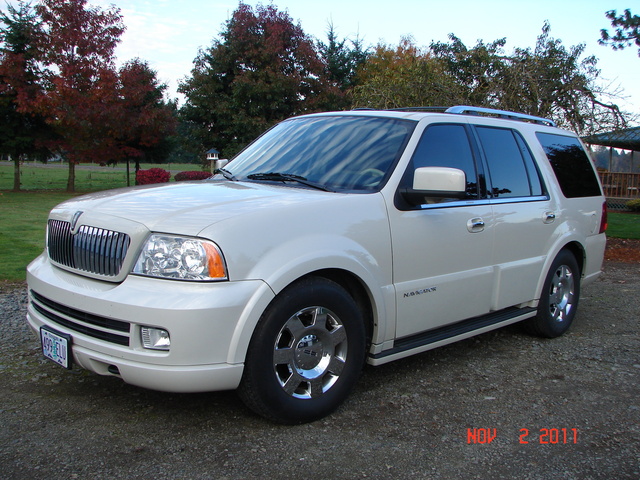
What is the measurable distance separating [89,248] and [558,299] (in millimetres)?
4094

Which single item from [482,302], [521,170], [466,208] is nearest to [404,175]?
[466,208]

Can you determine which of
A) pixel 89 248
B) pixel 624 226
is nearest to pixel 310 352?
pixel 89 248

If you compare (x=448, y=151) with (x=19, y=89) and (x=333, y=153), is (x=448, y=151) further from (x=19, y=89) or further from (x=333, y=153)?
(x=19, y=89)

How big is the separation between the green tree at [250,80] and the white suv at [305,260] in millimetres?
23906

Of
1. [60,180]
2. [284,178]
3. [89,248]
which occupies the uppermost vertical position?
[284,178]

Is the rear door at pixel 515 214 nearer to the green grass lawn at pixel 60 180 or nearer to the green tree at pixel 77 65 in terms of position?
the green tree at pixel 77 65

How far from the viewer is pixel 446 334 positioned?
4145 millimetres

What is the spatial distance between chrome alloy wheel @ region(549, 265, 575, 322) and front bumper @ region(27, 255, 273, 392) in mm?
3303

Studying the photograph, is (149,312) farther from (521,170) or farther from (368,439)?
(521,170)

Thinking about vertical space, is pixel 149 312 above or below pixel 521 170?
below

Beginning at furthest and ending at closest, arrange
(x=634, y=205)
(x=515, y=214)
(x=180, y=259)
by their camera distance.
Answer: (x=634, y=205) < (x=515, y=214) < (x=180, y=259)

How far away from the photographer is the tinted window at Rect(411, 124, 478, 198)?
161 inches

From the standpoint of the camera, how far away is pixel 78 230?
11.1 ft

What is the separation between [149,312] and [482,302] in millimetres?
2526
